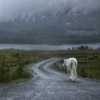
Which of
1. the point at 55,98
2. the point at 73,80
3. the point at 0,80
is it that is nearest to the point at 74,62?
the point at 73,80

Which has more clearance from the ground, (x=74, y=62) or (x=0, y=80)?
(x=74, y=62)

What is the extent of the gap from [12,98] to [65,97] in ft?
10.6

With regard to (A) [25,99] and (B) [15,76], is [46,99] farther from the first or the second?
(B) [15,76]

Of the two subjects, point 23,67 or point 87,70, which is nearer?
point 87,70

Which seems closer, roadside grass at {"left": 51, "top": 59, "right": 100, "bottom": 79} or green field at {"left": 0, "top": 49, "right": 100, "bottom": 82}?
green field at {"left": 0, "top": 49, "right": 100, "bottom": 82}

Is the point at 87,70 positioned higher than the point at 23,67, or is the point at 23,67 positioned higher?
the point at 23,67

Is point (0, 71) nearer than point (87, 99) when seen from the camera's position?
No

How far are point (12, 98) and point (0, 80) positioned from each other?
444 inches

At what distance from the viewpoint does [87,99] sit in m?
14.0

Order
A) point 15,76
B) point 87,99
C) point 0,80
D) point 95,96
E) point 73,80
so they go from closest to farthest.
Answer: point 87,99
point 95,96
point 73,80
point 0,80
point 15,76

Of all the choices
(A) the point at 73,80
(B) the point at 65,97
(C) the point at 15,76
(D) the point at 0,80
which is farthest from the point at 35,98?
(C) the point at 15,76

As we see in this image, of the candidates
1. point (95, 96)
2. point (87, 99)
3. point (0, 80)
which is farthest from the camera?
point (0, 80)

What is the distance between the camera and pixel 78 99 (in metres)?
14.1

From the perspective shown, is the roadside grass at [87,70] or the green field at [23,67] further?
the roadside grass at [87,70]
